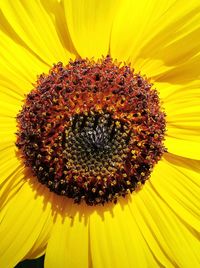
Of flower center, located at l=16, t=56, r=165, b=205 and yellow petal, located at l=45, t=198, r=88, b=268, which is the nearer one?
flower center, located at l=16, t=56, r=165, b=205

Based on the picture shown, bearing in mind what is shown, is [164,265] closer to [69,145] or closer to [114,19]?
[69,145]

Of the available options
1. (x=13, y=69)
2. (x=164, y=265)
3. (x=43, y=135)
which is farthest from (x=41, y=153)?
(x=164, y=265)

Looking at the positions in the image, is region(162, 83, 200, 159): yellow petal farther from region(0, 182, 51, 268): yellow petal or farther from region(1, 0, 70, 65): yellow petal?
region(0, 182, 51, 268): yellow petal

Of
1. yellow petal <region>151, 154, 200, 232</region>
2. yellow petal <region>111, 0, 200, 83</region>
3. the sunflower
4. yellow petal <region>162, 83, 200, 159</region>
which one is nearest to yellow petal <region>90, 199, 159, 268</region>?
the sunflower

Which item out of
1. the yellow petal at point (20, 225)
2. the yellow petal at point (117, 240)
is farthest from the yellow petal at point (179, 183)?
the yellow petal at point (20, 225)

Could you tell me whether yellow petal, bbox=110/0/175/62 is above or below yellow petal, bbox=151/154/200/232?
above

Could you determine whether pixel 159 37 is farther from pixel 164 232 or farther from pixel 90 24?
pixel 164 232

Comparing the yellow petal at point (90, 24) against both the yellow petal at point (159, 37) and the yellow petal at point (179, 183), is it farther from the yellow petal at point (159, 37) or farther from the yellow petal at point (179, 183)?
the yellow petal at point (179, 183)
